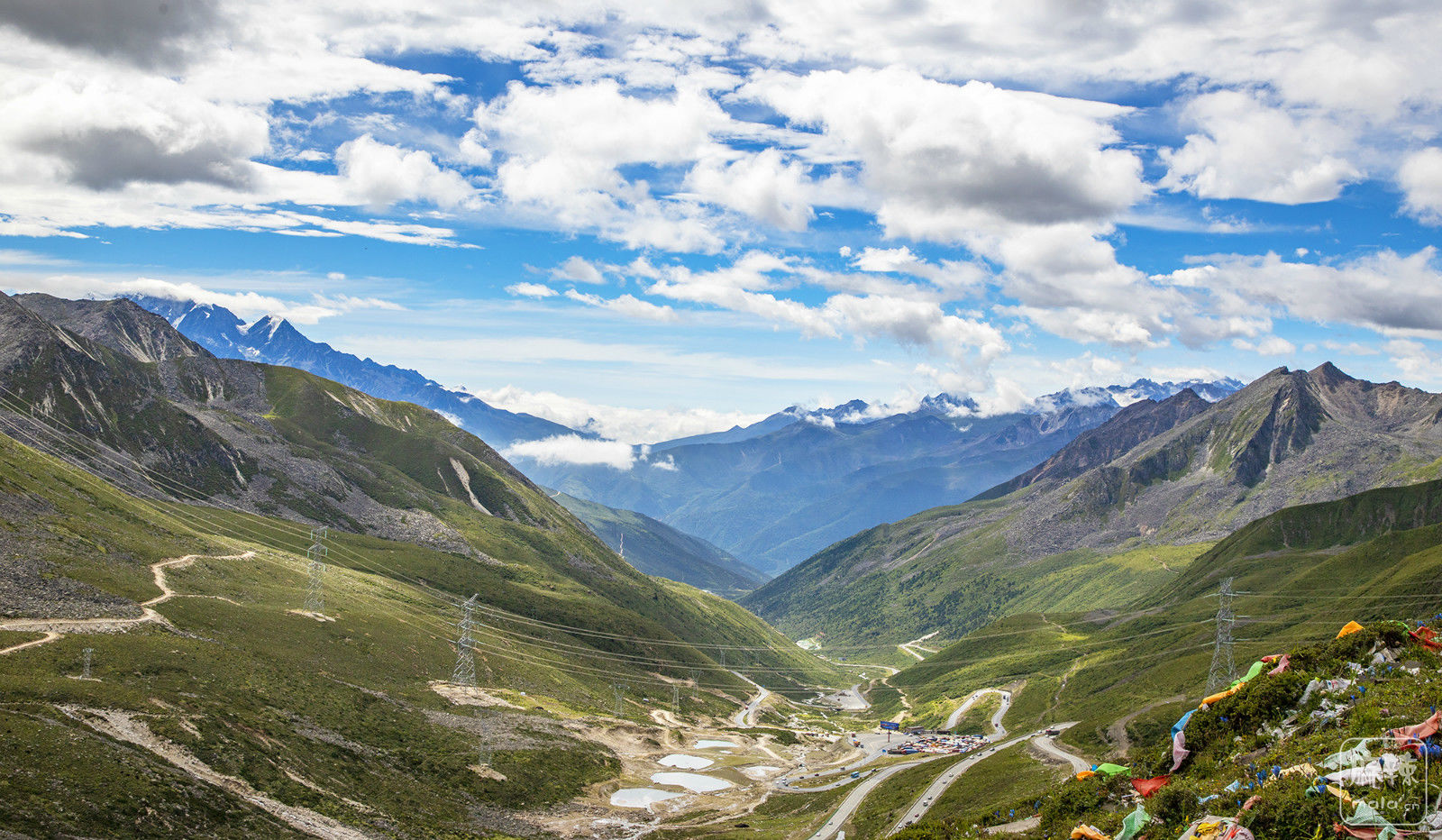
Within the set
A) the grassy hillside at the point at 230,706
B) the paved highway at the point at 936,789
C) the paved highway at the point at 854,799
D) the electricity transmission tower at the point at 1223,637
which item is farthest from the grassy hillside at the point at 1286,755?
the electricity transmission tower at the point at 1223,637

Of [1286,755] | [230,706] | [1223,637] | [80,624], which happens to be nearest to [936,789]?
[1223,637]

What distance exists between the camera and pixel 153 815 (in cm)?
7231

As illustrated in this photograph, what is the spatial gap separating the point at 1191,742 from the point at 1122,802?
549 centimetres

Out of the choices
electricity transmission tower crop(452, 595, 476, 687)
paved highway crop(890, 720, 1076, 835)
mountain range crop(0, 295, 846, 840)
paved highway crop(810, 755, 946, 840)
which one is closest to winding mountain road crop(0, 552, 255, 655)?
mountain range crop(0, 295, 846, 840)

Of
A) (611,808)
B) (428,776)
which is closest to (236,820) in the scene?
(428,776)

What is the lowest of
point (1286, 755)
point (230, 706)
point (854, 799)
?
point (854, 799)

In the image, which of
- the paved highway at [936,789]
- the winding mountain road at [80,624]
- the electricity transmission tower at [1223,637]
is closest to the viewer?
the winding mountain road at [80,624]

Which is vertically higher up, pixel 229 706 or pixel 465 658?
pixel 229 706

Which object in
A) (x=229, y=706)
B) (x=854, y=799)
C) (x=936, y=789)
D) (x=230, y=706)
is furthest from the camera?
(x=854, y=799)

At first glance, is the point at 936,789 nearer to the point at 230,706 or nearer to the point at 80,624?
the point at 230,706

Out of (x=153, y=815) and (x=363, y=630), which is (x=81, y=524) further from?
(x=153, y=815)

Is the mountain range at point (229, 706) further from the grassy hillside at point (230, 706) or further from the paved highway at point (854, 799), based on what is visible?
the paved highway at point (854, 799)

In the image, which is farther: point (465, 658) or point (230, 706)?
point (465, 658)

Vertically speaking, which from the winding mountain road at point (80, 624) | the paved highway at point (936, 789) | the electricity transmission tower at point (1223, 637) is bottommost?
the paved highway at point (936, 789)
